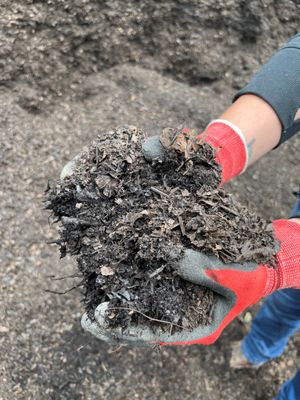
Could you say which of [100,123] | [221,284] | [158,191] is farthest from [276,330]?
[100,123]

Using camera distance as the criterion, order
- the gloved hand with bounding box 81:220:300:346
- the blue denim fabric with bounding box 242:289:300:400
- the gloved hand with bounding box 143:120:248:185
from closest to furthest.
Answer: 1. the gloved hand with bounding box 81:220:300:346
2. the gloved hand with bounding box 143:120:248:185
3. the blue denim fabric with bounding box 242:289:300:400

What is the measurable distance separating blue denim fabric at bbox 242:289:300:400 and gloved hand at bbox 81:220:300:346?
1.21 feet

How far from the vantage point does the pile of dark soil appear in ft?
3.11

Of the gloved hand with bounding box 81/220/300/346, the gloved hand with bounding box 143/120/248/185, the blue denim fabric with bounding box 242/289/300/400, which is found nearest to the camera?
the gloved hand with bounding box 81/220/300/346

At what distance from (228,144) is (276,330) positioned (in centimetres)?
75

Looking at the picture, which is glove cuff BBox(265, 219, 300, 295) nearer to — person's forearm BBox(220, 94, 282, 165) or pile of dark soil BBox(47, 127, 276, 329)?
pile of dark soil BBox(47, 127, 276, 329)

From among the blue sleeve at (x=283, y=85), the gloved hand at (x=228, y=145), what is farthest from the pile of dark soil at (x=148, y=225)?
the blue sleeve at (x=283, y=85)

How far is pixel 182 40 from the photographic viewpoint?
7.39 ft

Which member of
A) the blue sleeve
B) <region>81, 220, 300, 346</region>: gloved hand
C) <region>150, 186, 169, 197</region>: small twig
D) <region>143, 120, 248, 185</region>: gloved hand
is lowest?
<region>81, 220, 300, 346</region>: gloved hand

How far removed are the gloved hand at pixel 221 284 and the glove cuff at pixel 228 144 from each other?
0.26 metres

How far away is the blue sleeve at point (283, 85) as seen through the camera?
1.32 metres

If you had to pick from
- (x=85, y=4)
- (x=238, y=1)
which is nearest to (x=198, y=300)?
(x=85, y=4)

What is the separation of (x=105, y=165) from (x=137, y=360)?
2.96ft

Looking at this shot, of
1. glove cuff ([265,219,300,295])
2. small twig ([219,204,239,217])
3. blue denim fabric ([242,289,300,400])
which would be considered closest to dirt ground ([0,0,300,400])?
blue denim fabric ([242,289,300,400])
